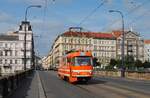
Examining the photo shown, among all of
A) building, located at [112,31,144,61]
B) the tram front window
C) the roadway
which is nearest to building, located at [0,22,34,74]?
building, located at [112,31,144,61]

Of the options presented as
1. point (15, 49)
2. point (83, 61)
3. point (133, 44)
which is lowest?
point (83, 61)

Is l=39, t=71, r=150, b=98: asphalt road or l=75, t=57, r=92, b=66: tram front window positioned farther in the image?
l=75, t=57, r=92, b=66: tram front window

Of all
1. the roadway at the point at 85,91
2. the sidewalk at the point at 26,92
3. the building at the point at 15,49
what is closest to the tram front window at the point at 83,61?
the roadway at the point at 85,91

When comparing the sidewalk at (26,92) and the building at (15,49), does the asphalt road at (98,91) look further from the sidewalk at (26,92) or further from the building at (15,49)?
the building at (15,49)

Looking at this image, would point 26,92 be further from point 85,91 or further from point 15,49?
→ point 15,49

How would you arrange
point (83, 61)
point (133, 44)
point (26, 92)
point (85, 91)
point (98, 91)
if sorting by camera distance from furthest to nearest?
point (133, 44), point (83, 61), point (85, 91), point (98, 91), point (26, 92)

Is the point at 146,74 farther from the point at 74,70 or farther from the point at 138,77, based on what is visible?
the point at 74,70

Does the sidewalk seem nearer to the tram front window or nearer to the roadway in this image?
the roadway

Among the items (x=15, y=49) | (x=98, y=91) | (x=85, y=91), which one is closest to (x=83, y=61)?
(x=85, y=91)

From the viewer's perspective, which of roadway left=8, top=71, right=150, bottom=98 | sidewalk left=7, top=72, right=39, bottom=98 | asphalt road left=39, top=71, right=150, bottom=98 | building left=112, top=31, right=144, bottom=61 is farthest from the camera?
building left=112, top=31, right=144, bottom=61

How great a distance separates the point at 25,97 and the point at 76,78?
15.4 meters

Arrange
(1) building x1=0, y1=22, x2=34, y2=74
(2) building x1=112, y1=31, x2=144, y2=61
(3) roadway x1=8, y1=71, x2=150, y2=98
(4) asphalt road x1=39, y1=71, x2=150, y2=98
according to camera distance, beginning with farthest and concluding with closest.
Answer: (2) building x1=112, y1=31, x2=144, y2=61, (1) building x1=0, y1=22, x2=34, y2=74, (3) roadway x1=8, y1=71, x2=150, y2=98, (4) asphalt road x1=39, y1=71, x2=150, y2=98

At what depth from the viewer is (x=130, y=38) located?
184m

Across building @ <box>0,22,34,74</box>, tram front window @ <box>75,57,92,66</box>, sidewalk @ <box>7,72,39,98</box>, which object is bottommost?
sidewalk @ <box>7,72,39,98</box>
